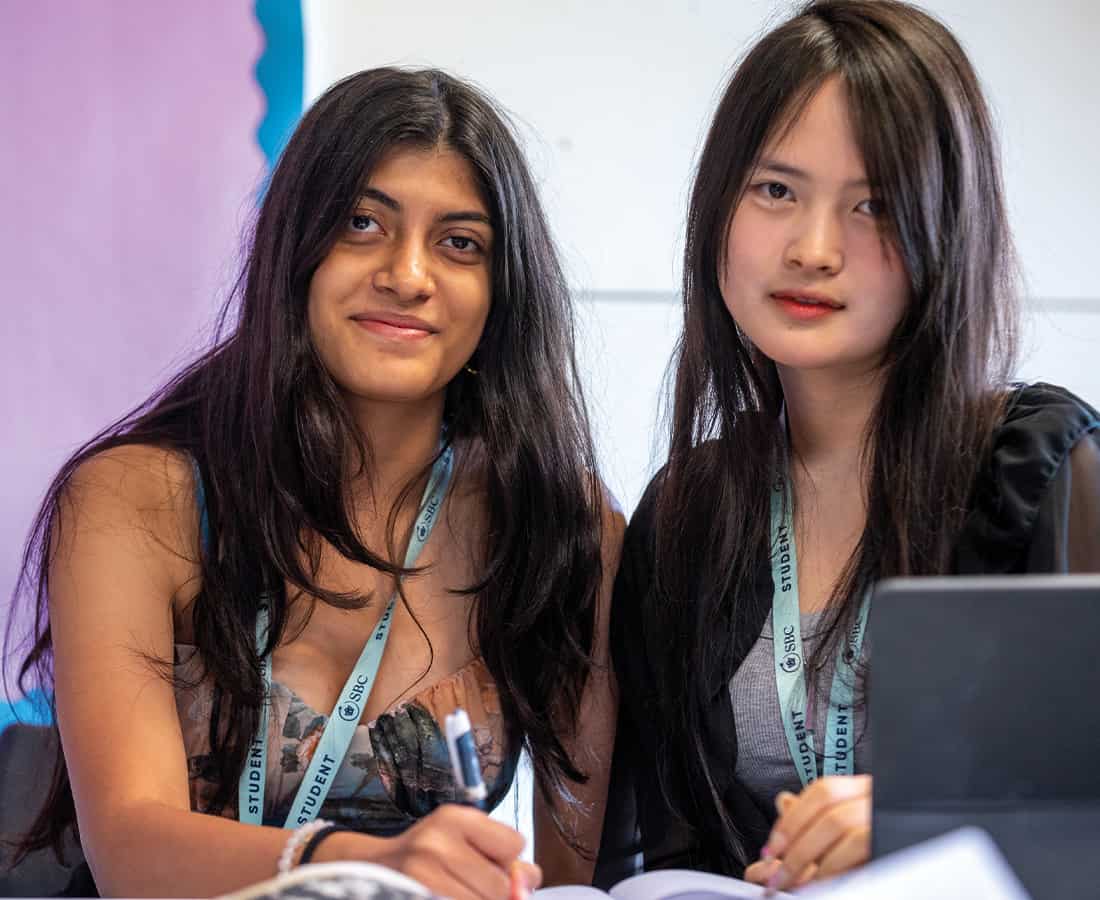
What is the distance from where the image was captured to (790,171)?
138 centimetres

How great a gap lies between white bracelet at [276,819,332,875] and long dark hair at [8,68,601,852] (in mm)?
388

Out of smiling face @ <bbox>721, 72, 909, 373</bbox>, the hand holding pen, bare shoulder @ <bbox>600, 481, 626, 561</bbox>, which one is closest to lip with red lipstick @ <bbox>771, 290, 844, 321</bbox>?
smiling face @ <bbox>721, 72, 909, 373</bbox>

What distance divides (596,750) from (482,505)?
33 cm

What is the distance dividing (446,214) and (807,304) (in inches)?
17.0

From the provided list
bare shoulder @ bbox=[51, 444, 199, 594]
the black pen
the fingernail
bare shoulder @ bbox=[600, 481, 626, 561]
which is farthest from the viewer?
bare shoulder @ bbox=[600, 481, 626, 561]

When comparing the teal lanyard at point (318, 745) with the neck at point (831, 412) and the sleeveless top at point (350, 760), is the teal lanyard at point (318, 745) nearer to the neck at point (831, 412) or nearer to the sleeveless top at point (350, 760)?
the sleeveless top at point (350, 760)

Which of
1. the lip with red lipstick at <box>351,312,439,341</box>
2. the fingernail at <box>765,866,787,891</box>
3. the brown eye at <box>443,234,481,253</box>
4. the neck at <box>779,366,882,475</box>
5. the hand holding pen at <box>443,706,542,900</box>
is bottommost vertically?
the fingernail at <box>765,866,787,891</box>

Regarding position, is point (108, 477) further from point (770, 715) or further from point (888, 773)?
point (888, 773)

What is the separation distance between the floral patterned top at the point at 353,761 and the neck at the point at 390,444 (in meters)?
0.28

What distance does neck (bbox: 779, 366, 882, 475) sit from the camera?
1.51 meters

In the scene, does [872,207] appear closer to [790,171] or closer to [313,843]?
[790,171]

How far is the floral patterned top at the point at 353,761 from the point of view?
4.85ft

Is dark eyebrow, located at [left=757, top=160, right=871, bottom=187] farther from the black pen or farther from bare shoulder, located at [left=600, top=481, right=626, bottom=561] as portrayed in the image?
the black pen

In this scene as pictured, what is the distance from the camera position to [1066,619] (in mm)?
806
